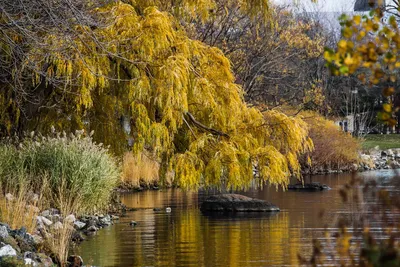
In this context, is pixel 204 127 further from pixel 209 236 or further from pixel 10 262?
pixel 10 262

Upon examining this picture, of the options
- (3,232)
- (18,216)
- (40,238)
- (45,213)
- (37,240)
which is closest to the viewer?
(3,232)

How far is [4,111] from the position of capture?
18.8 meters

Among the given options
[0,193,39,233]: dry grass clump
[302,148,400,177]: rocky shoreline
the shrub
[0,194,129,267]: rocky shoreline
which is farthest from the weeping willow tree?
the shrub

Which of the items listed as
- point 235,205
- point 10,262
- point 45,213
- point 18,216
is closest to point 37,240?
point 18,216

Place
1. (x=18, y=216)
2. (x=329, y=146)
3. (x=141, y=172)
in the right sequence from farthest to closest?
(x=329, y=146)
(x=141, y=172)
(x=18, y=216)

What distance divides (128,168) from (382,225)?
1241 centimetres

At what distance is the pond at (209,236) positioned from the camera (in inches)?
492

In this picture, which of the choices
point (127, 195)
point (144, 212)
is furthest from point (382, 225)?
point (127, 195)

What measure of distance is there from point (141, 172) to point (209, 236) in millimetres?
12419

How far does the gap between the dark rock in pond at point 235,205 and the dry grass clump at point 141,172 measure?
21.6 feet

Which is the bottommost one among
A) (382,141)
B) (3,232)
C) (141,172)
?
(3,232)

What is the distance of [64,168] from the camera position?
17.1 meters

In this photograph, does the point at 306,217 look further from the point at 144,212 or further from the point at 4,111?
the point at 4,111

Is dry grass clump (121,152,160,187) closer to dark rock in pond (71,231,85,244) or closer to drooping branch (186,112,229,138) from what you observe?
drooping branch (186,112,229,138)
